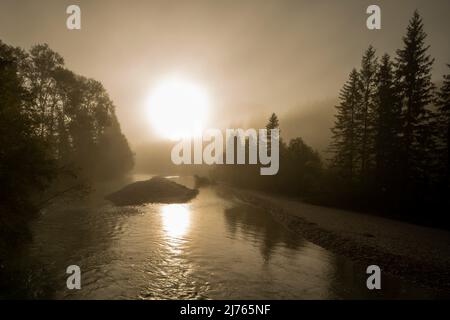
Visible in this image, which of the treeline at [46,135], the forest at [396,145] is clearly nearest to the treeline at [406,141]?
the forest at [396,145]

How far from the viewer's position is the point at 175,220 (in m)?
27.2

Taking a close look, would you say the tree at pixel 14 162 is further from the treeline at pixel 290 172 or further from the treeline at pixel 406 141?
the treeline at pixel 290 172

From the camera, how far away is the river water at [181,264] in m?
12.1

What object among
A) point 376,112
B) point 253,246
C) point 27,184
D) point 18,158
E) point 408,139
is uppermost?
point 376,112

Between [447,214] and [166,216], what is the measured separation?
27.1 m

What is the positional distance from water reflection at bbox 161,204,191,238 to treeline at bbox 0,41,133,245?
847cm

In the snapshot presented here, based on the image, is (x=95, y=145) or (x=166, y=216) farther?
(x=95, y=145)

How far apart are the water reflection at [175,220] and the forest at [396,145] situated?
19.4 metres

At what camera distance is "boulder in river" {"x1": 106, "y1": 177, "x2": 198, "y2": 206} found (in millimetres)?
38300

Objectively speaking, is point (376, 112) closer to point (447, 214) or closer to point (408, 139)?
point (408, 139)

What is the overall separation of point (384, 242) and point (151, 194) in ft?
103
